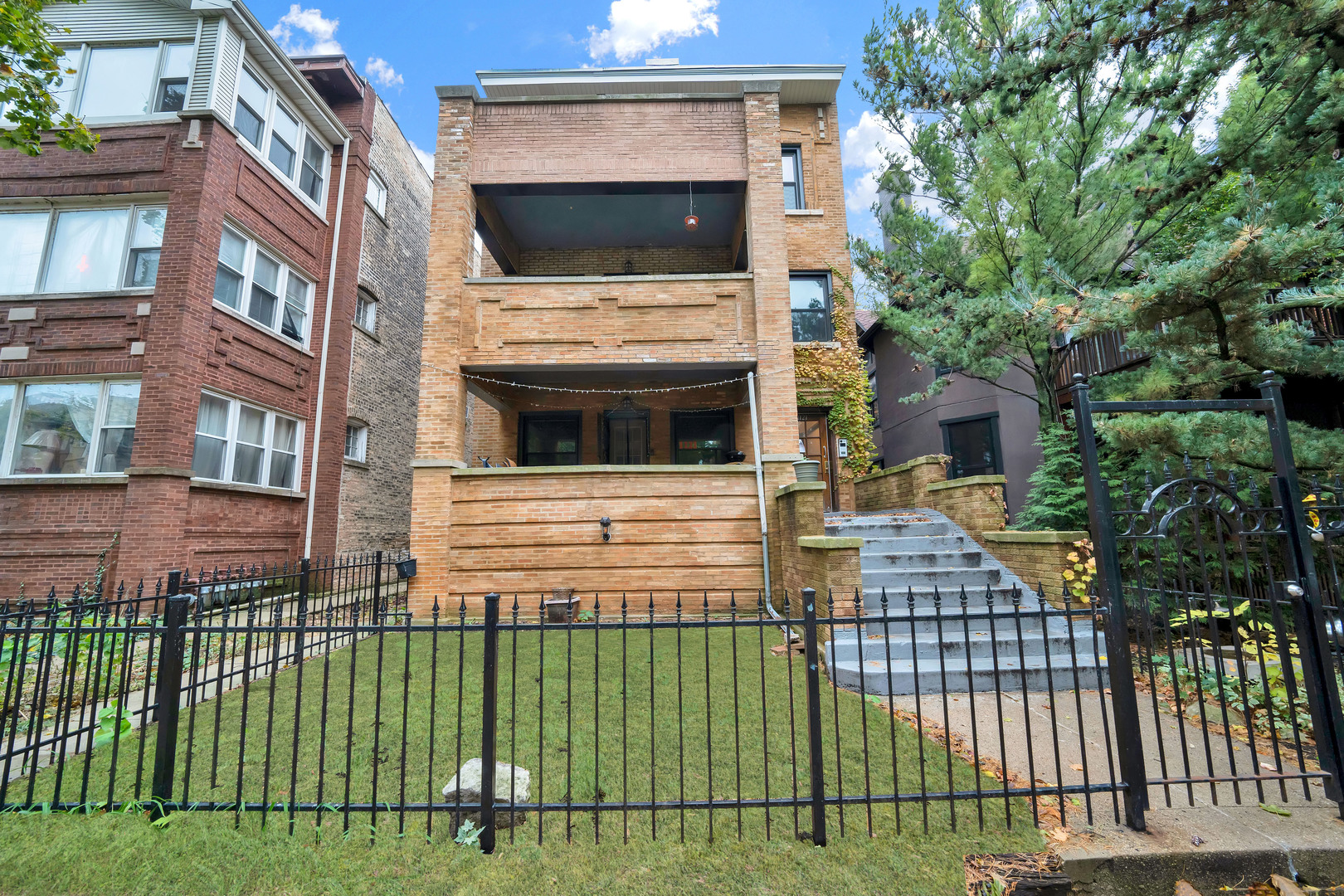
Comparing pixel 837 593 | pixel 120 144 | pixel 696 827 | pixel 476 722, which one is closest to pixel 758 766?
pixel 696 827

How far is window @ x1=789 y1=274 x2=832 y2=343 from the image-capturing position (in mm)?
12359

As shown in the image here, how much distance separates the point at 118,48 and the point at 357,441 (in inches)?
337

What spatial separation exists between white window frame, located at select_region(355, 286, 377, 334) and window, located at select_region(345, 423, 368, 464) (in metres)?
2.39

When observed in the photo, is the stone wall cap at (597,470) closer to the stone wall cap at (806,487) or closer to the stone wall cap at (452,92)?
the stone wall cap at (806,487)

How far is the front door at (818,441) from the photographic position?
12312 mm

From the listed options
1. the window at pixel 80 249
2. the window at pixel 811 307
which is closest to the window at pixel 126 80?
the window at pixel 80 249

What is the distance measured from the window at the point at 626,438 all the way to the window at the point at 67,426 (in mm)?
8131

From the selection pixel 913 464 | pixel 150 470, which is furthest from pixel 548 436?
pixel 913 464

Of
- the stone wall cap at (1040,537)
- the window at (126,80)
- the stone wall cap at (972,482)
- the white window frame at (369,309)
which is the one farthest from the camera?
the white window frame at (369,309)

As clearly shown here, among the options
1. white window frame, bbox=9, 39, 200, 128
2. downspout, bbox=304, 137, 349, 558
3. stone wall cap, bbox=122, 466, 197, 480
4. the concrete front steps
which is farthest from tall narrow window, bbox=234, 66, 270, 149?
the concrete front steps

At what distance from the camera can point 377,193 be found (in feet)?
49.6

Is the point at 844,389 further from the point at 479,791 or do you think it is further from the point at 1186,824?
the point at 479,791

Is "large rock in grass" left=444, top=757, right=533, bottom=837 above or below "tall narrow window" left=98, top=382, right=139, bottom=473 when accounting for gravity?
below

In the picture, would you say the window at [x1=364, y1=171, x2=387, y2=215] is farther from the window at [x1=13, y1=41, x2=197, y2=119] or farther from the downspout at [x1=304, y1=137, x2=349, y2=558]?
the window at [x1=13, y1=41, x2=197, y2=119]
